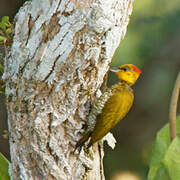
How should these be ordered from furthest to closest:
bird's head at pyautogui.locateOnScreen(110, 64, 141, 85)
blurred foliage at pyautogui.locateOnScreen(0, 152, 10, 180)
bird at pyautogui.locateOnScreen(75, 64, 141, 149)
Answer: bird's head at pyautogui.locateOnScreen(110, 64, 141, 85) → blurred foliage at pyautogui.locateOnScreen(0, 152, 10, 180) → bird at pyautogui.locateOnScreen(75, 64, 141, 149)

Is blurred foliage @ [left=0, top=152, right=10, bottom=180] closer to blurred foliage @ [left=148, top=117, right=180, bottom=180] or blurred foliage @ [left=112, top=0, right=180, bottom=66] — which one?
blurred foliage @ [left=148, top=117, right=180, bottom=180]

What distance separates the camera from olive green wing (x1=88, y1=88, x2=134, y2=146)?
61.5 inches

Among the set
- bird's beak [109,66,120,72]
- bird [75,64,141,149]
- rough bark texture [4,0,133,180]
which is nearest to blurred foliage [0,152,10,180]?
rough bark texture [4,0,133,180]

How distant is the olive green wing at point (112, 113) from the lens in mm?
1561


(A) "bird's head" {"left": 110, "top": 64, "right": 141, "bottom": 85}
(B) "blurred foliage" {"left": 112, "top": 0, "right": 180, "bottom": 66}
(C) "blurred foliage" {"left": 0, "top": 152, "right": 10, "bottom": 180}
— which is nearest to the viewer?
(C) "blurred foliage" {"left": 0, "top": 152, "right": 10, "bottom": 180}

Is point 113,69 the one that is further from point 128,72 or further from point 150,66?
point 150,66

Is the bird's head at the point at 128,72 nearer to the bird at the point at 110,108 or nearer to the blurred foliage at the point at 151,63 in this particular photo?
the bird at the point at 110,108

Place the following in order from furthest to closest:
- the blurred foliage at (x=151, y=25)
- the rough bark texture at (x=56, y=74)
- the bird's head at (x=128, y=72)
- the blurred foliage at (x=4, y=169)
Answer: the blurred foliage at (x=151, y=25) → the bird's head at (x=128, y=72) → the blurred foliage at (x=4, y=169) → the rough bark texture at (x=56, y=74)

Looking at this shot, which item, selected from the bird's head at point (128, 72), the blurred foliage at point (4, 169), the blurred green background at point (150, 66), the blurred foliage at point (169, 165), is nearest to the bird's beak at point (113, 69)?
the bird's head at point (128, 72)

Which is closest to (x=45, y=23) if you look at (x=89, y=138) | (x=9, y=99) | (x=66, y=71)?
(x=66, y=71)

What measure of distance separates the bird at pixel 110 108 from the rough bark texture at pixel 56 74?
0.12 ft

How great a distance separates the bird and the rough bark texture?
0.04m

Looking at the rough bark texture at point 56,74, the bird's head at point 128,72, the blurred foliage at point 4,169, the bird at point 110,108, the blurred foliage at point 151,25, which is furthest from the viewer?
the blurred foliage at point 151,25

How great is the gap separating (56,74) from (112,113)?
1.12 ft
